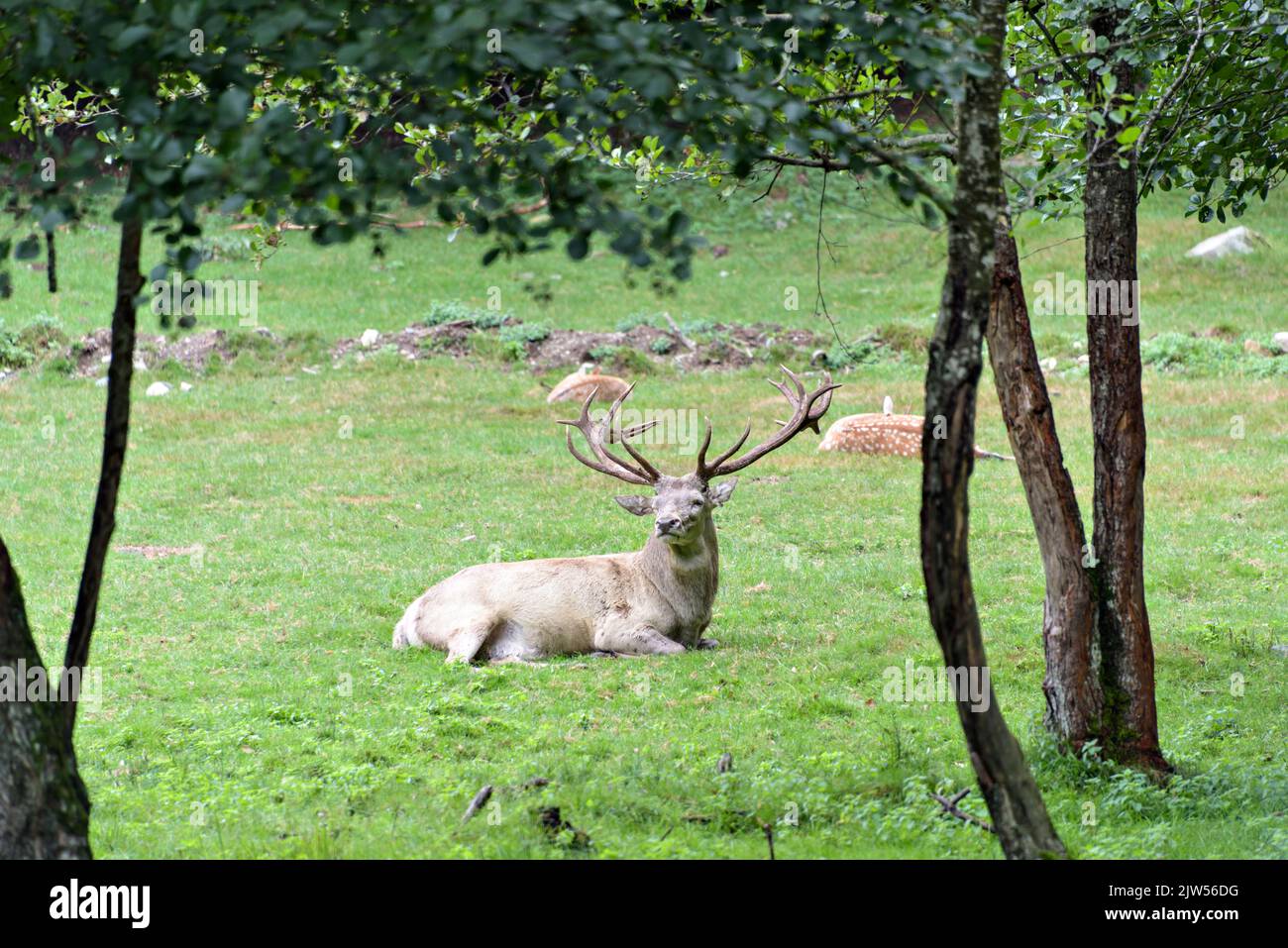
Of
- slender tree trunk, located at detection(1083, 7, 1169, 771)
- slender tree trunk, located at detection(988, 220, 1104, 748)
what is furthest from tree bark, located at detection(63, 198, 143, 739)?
slender tree trunk, located at detection(1083, 7, 1169, 771)

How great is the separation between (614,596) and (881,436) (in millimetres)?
7778

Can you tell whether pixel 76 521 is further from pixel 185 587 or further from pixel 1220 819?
pixel 1220 819

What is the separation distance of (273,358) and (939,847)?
19.3m

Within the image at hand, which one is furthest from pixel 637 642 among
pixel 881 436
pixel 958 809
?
pixel 881 436

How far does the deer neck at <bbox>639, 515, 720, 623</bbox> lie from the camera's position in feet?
38.4

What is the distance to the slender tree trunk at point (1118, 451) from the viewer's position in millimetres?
7738

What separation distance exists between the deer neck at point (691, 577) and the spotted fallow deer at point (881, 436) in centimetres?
730

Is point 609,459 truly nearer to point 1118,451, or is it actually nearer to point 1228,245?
point 1118,451

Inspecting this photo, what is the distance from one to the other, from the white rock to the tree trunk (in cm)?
2802

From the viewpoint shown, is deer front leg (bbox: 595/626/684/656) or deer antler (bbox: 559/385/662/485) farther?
deer antler (bbox: 559/385/662/485)

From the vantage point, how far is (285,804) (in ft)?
24.7

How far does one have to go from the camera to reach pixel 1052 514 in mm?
7941

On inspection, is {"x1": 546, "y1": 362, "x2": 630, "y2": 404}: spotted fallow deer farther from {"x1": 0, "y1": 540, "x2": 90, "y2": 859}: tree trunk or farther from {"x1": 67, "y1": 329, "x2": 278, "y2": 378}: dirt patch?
{"x1": 0, "y1": 540, "x2": 90, "y2": 859}: tree trunk

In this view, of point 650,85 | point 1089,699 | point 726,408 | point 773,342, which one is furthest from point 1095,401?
point 773,342
